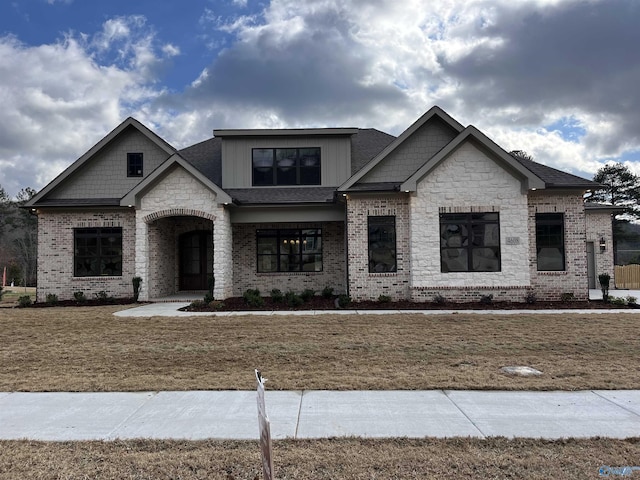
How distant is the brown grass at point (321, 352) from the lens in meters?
5.81

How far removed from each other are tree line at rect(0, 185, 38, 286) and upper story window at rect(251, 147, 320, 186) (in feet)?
109

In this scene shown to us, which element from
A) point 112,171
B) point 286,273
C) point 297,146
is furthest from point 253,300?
point 112,171

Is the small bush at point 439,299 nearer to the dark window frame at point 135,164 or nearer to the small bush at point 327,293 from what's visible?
the small bush at point 327,293

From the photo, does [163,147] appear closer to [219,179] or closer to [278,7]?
[219,179]

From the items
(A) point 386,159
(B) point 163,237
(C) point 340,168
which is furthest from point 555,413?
(B) point 163,237

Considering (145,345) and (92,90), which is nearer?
(145,345)

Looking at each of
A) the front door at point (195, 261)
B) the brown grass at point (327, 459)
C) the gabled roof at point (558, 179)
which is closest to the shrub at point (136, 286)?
the front door at point (195, 261)

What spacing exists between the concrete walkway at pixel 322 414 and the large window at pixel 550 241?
1026cm

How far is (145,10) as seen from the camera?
48.6ft

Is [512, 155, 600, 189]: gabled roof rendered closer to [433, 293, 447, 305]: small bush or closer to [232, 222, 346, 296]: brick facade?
[433, 293, 447, 305]: small bush

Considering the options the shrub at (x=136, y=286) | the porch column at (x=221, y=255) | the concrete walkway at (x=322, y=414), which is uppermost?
the porch column at (x=221, y=255)

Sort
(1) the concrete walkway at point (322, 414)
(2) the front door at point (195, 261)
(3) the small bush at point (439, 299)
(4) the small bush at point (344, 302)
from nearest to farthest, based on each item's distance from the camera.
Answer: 1. (1) the concrete walkway at point (322, 414)
2. (4) the small bush at point (344, 302)
3. (3) the small bush at point (439, 299)
4. (2) the front door at point (195, 261)

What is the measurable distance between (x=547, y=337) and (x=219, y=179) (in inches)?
546

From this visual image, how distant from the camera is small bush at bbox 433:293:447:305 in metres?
14.0
